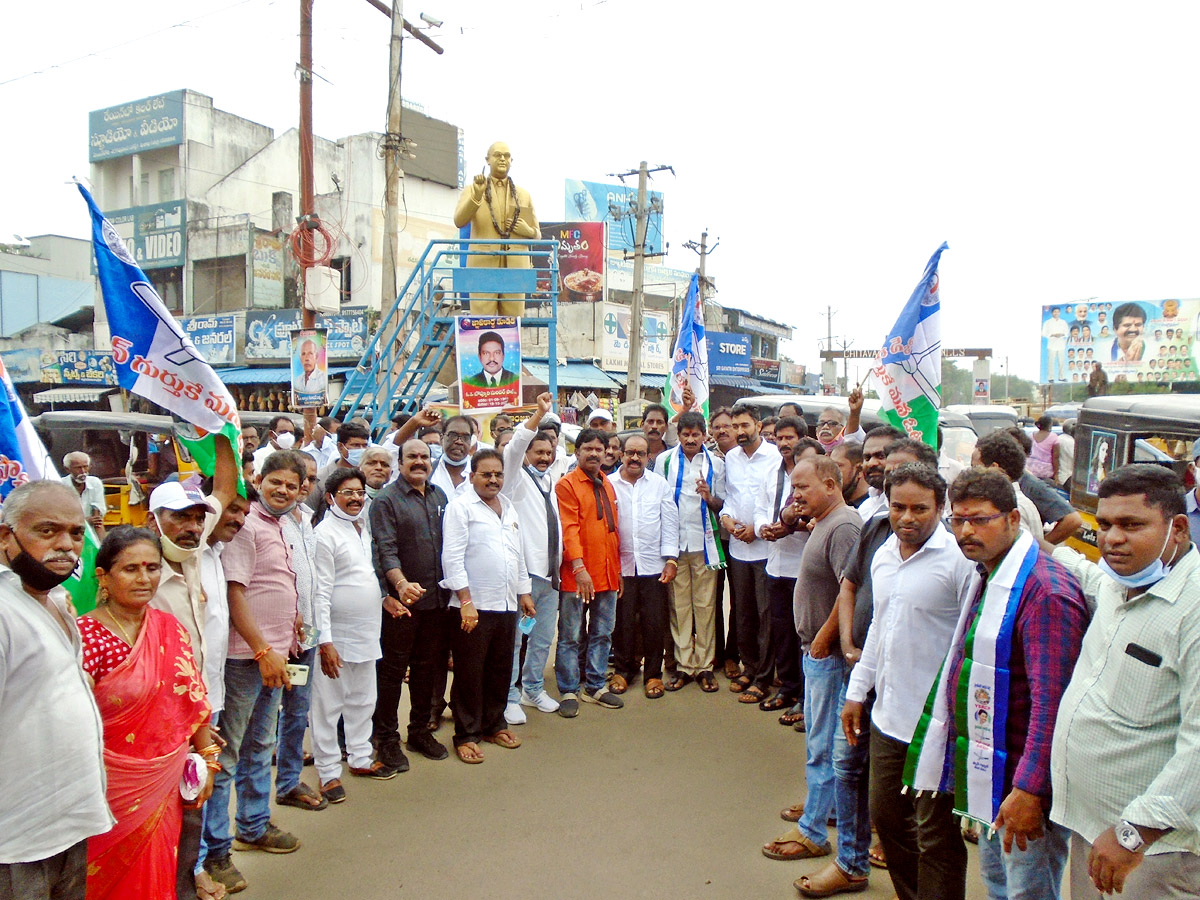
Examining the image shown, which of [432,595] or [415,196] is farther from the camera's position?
[415,196]

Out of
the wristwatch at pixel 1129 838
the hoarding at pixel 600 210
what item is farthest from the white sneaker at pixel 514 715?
the hoarding at pixel 600 210

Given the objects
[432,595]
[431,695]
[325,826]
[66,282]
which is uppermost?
[66,282]

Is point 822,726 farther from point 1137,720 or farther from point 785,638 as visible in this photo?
point 785,638

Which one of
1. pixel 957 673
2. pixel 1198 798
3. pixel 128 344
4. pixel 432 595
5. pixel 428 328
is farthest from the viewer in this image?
pixel 428 328

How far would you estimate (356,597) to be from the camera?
14.1ft

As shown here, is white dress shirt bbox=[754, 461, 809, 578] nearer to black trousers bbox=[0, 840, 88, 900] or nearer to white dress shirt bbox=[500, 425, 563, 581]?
white dress shirt bbox=[500, 425, 563, 581]

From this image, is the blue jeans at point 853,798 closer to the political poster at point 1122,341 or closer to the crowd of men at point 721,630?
the crowd of men at point 721,630

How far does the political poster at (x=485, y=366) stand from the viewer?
7828 millimetres

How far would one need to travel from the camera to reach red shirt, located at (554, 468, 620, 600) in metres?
5.84

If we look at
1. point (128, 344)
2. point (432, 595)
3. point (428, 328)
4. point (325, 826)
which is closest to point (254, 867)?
point (325, 826)

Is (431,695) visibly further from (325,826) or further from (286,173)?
(286,173)

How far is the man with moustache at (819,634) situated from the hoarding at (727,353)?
30249 mm

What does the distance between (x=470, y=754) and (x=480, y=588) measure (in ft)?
3.17

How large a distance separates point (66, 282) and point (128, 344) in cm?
3945
